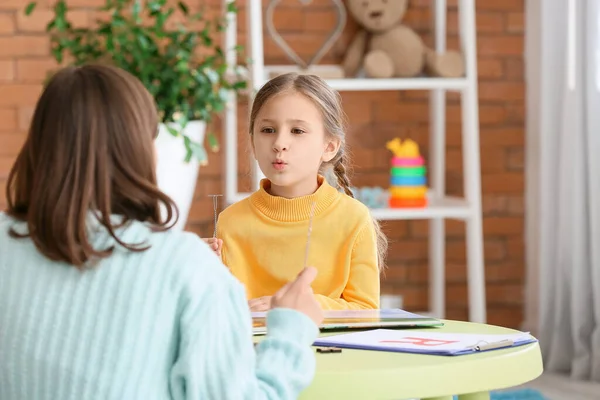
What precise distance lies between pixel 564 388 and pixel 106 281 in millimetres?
2521

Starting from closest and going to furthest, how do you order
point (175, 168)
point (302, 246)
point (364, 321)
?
point (364, 321), point (302, 246), point (175, 168)

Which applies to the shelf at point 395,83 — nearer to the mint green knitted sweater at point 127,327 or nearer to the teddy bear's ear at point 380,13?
the teddy bear's ear at point 380,13

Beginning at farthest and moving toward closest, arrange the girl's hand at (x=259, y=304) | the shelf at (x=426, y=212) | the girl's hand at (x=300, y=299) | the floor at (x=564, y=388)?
the shelf at (x=426, y=212) < the floor at (x=564, y=388) < the girl's hand at (x=259, y=304) < the girl's hand at (x=300, y=299)

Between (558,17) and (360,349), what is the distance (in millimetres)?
2525

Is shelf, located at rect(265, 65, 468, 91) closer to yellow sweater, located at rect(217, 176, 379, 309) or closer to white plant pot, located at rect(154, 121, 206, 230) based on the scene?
white plant pot, located at rect(154, 121, 206, 230)

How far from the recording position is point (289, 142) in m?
1.74

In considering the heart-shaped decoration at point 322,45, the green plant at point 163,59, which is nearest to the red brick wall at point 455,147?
the heart-shaped decoration at point 322,45

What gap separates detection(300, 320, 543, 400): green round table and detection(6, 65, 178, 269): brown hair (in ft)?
0.85

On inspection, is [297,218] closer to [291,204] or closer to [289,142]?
[291,204]

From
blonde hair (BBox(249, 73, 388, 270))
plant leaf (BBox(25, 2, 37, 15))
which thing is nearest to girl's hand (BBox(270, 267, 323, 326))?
blonde hair (BBox(249, 73, 388, 270))

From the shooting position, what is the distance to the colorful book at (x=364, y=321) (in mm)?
1387

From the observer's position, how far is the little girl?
5.66 feet

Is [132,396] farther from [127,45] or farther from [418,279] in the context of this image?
[418,279]

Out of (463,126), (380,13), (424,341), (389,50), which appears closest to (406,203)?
(463,126)
